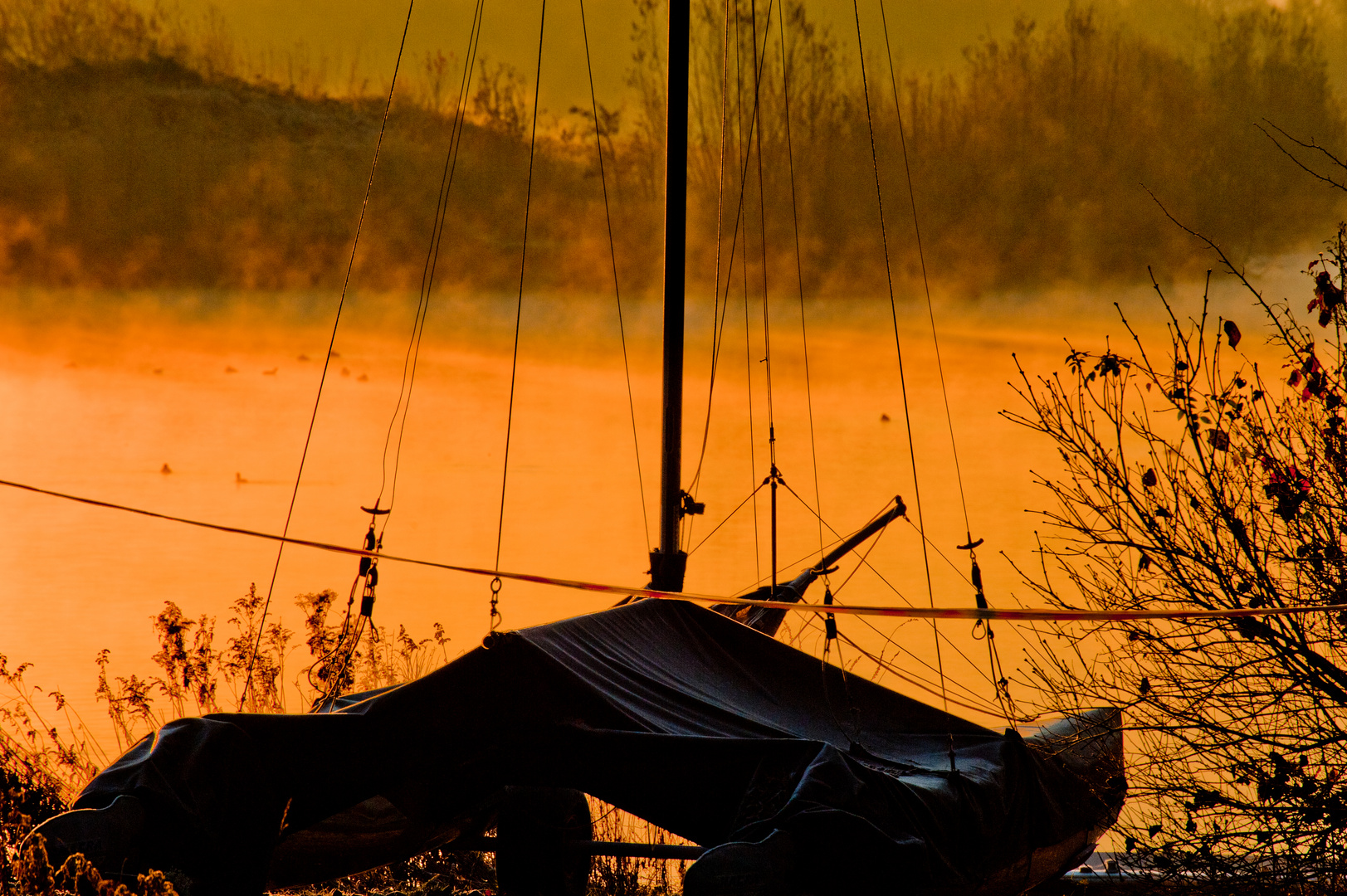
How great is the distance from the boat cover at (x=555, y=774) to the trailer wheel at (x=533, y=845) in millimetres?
685

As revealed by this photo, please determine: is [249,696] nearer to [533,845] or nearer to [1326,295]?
[533,845]

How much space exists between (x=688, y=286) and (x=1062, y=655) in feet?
42.8

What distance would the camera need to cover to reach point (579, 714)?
5086 mm

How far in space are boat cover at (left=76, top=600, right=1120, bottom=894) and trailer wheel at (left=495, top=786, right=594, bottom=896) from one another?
685 millimetres

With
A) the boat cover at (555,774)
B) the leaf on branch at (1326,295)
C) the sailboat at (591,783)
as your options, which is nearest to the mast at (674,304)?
the sailboat at (591,783)

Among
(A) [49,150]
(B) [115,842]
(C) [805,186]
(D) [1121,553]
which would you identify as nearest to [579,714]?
(B) [115,842]

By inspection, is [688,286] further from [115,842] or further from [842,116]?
[115,842]

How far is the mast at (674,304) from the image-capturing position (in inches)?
294

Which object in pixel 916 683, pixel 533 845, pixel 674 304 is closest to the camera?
pixel 533 845

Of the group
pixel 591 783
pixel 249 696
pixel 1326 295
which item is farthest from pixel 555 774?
pixel 249 696

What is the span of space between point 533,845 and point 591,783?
1464 millimetres

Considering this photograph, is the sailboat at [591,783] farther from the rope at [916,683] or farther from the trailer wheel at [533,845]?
the rope at [916,683]

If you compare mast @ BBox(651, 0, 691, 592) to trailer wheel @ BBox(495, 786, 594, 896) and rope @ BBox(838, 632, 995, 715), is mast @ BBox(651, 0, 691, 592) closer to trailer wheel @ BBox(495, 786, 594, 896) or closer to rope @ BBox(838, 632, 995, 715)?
rope @ BBox(838, 632, 995, 715)

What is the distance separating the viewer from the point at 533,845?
6.30 metres
